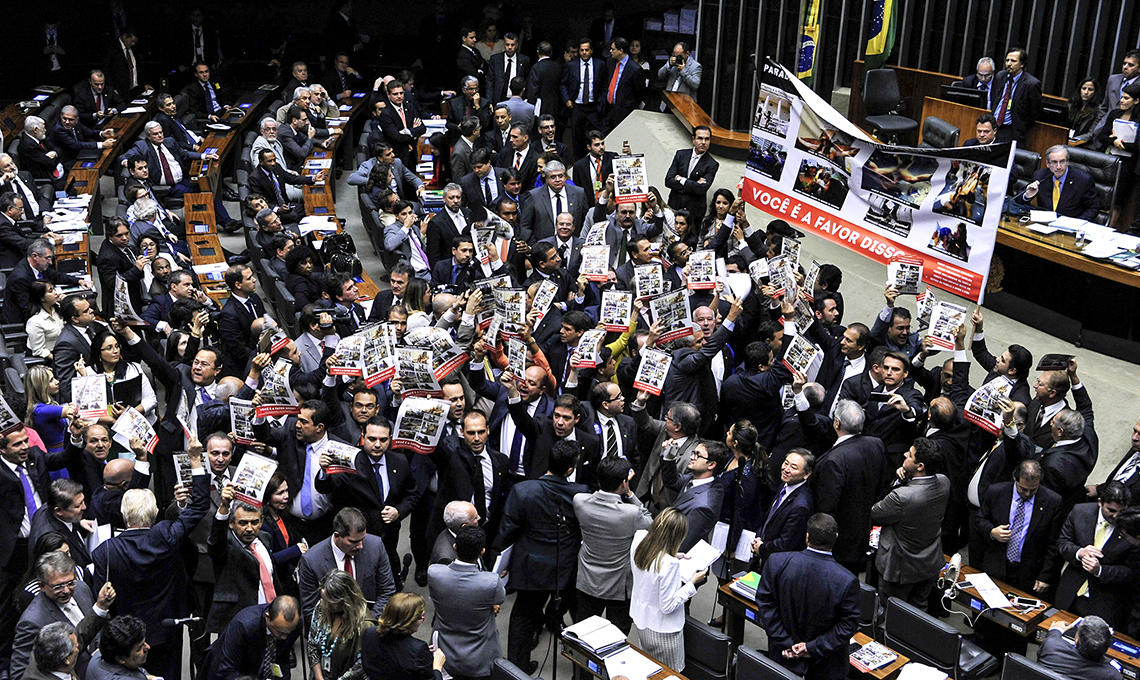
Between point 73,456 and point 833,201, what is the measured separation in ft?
20.4

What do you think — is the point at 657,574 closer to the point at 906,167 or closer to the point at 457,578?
the point at 457,578

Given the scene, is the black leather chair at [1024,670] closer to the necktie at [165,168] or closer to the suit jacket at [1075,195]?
the suit jacket at [1075,195]

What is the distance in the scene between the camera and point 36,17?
63.0 ft

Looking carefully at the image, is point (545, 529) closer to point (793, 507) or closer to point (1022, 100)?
point (793, 507)

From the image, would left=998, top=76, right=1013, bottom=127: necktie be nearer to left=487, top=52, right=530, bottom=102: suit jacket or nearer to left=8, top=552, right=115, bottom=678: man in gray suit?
left=487, top=52, right=530, bottom=102: suit jacket

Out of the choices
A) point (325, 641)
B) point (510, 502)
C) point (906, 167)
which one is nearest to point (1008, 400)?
point (906, 167)

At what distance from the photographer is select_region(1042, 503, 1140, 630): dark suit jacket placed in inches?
254

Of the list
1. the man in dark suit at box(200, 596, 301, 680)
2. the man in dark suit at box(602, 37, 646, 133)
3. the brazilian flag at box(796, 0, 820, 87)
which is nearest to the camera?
the man in dark suit at box(200, 596, 301, 680)

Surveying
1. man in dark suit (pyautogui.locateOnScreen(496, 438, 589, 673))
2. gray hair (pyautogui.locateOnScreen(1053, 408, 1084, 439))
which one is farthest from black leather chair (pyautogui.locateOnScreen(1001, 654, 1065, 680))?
man in dark suit (pyautogui.locateOnScreen(496, 438, 589, 673))

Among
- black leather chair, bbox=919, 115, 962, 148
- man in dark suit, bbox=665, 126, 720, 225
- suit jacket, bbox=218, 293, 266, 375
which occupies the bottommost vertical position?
suit jacket, bbox=218, 293, 266, 375

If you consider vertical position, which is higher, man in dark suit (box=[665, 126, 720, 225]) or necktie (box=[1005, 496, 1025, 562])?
man in dark suit (box=[665, 126, 720, 225])

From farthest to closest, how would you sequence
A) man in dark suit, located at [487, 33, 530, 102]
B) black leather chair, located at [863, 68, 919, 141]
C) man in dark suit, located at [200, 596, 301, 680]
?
man in dark suit, located at [487, 33, 530, 102], black leather chair, located at [863, 68, 919, 141], man in dark suit, located at [200, 596, 301, 680]

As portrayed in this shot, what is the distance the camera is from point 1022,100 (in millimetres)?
11203

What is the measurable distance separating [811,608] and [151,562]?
354cm
